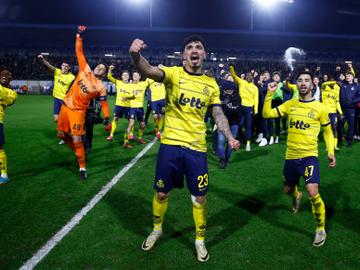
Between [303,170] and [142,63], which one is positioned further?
[303,170]

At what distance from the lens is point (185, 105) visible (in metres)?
3.66

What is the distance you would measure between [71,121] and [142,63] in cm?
373

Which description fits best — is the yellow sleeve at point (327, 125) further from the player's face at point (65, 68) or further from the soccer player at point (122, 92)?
the player's face at point (65, 68)

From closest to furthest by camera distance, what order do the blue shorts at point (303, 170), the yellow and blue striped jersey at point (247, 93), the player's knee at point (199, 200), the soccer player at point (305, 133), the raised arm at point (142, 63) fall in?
1. the raised arm at point (142, 63)
2. the player's knee at point (199, 200)
3. the blue shorts at point (303, 170)
4. the soccer player at point (305, 133)
5. the yellow and blue striped jersey at point (247, 93)

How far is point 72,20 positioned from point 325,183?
42823 mm

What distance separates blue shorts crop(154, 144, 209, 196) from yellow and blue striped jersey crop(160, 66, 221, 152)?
0.26 ft

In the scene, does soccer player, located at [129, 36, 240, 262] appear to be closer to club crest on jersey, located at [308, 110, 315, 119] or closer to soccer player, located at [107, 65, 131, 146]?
club crest on jersey, located at [308, 110, 315, 119]

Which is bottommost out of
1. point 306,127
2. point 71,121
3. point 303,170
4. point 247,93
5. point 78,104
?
point 303,170

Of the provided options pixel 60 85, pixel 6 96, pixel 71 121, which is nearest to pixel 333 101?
pixel 71 121

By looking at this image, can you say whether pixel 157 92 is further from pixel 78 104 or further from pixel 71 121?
pixel 71 121

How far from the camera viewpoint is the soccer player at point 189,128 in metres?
3.64

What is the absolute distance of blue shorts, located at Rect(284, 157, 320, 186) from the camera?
4.35 metres

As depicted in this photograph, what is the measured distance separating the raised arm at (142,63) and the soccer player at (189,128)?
93 millimetres

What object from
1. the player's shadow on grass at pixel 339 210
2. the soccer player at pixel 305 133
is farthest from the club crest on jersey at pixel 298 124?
the player's shadow on grass at pixel 339 210
